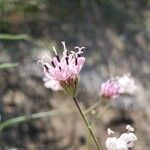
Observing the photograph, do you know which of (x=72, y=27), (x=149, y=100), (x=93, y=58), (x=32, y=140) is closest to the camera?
(x=32, y=140)

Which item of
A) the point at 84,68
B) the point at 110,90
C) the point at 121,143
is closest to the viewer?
the point at 121,143

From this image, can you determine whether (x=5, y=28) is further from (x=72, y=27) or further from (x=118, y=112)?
(x=118, y=112)

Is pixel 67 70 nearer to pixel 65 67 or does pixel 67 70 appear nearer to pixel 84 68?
pixel 65 67

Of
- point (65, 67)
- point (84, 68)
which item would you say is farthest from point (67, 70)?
point (84, 68)

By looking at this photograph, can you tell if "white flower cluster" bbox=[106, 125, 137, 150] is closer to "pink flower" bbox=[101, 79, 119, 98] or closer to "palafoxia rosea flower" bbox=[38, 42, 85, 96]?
"palafoxia rosea flower" bbox=[38, 42, 85, 96]

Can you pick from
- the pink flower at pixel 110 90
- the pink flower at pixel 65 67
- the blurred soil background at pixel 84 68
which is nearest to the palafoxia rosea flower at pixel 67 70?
the pink flower at pixel 65 67

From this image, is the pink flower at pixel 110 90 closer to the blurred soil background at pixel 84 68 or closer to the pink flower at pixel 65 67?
the pink flower at pixel 65 67

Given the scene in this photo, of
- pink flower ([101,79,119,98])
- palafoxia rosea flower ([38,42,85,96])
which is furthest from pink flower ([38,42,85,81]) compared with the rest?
pink flower ([101,79,119,98])

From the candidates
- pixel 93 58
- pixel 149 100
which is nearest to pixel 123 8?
pixel 93 58
